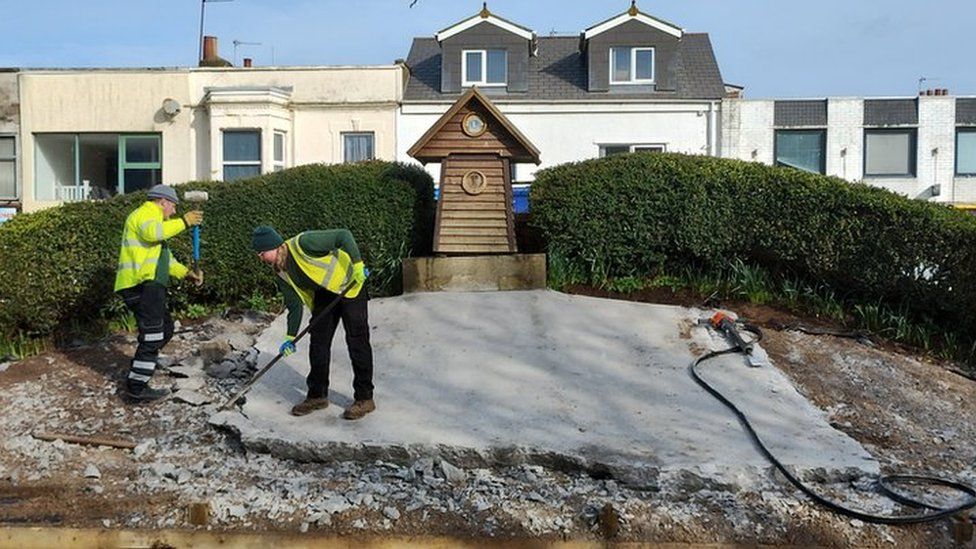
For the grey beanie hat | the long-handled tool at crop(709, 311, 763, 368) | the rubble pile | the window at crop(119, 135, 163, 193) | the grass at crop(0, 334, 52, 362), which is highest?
the window at crop(119, 135, 163, 193)

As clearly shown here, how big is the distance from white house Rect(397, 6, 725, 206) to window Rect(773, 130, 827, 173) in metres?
2.35

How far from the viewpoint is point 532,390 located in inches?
259

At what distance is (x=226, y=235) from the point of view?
9156 millimetres

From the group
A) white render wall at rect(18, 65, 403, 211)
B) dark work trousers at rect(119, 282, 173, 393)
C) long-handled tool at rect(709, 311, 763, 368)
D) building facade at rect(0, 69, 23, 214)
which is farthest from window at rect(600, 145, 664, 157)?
dark work trousers at rect(119, 282, 173, 393)

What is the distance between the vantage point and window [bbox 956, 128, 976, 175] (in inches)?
878

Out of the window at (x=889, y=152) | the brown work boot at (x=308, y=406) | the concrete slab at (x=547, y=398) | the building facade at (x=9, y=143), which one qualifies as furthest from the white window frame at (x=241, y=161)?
the window at (x=889, y=152)

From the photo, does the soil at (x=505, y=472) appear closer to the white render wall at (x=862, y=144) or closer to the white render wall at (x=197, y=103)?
the white render wall at (x=197, y=103)

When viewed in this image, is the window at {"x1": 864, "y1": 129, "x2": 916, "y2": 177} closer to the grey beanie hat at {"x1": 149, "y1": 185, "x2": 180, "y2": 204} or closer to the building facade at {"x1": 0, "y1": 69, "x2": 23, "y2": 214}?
the grey beanie hat at {"x1": 149, "y1": 185, "x2": 180, "y2": 204}

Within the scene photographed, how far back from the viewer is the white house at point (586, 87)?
20.8 metres

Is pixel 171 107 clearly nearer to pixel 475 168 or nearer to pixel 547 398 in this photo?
pixel 475 168

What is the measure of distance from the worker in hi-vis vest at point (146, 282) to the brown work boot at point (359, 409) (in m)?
1.73

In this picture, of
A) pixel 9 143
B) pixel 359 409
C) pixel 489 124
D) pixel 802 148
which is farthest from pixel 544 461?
pixel 9 143

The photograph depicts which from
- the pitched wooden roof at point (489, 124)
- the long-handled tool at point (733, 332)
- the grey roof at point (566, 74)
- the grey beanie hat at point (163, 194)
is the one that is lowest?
the long-handled tool at point (733, 332)

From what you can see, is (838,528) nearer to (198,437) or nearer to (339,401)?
(339,401)
